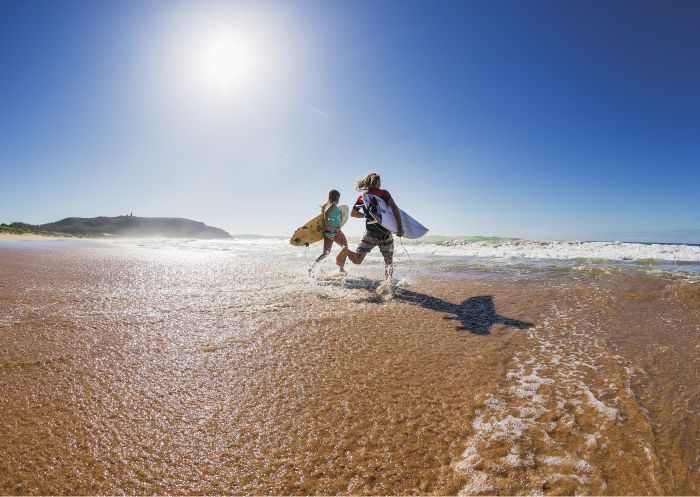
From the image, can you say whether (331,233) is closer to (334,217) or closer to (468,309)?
(334,217)

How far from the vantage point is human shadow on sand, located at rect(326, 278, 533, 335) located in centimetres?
337

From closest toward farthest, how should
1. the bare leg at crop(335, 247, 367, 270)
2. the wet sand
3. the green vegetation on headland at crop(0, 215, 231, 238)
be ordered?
1. the wet sand
2. the bare leg at crop(335, 247, 367, 270)
3. the green vegetation on headland at crop(0, 215, 231, 238)

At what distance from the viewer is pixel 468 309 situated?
407 cm


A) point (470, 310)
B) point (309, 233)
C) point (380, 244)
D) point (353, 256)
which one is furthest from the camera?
point (309, 233)

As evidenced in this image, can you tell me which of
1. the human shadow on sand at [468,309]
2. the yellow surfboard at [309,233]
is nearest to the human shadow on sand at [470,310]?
the human shadow on sand at [468,309]

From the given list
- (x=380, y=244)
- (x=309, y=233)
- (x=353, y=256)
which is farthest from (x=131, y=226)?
(x=380, y=244)

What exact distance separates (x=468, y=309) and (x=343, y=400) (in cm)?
260

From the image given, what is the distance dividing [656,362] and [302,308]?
3.12 m

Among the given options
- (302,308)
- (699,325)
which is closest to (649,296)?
(699,325)

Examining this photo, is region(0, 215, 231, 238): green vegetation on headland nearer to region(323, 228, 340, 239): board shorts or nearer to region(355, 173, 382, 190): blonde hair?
region(323, 228, 340, 239): board shorts

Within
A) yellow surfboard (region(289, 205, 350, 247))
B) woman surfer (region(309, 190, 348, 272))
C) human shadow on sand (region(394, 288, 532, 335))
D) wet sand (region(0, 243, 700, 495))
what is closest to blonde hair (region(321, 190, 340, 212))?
woman surfer (region(309, 190, 348, 272))

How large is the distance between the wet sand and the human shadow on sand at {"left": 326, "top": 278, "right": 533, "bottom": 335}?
41 millimetres

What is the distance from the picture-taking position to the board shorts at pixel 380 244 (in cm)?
619

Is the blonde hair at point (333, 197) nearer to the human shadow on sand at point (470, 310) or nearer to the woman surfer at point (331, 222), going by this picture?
the woman surfer at point (331, 222)
